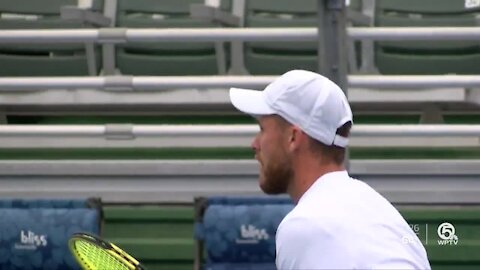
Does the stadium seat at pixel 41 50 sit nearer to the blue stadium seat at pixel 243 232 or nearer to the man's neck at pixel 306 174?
the blue stadium seat at pixel 243 232

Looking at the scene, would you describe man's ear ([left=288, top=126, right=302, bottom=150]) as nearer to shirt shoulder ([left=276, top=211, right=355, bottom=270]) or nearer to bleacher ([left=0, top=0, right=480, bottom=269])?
shirt shoulder ([left=276, top=211, right=355, bottom=270])

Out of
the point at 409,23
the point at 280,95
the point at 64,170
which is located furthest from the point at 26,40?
the point at 280,95

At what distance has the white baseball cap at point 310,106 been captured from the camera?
229cm

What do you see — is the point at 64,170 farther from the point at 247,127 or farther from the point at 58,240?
the point at 247,127

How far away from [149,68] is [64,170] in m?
0.73

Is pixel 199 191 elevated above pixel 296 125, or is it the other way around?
pixel 296 125

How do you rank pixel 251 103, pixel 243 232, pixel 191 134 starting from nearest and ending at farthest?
1. pixel 251 103
2. pixel 243 232
3. pixel 191 134

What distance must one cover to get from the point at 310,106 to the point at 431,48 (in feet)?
12.5

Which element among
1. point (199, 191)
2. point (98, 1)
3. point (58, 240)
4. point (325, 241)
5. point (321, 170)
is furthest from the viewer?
point (98, 1)

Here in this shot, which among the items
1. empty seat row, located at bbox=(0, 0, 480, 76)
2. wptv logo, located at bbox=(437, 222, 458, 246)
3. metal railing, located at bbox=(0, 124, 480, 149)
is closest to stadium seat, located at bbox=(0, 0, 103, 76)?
empty seat row, located at bbox=(0, 0, 480, 76)

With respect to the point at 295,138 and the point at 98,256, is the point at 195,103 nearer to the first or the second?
the point at 98,256

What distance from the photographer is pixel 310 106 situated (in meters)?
2.30

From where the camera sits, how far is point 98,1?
251 inches

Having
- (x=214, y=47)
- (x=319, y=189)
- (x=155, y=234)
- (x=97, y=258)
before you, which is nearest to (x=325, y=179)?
(x=319, y=189)
